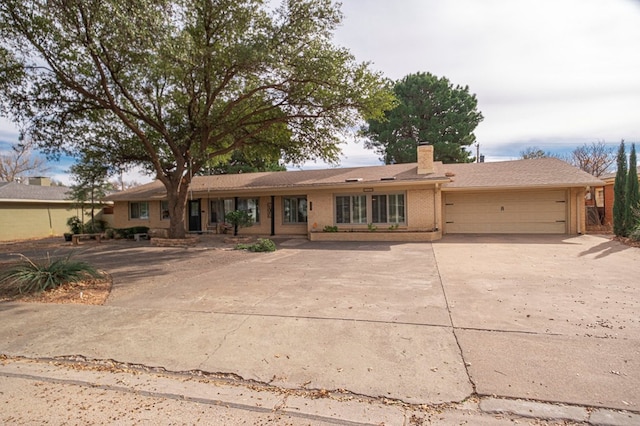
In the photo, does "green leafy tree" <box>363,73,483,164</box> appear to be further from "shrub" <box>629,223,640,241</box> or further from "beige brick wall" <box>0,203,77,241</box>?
"beige brick wall" <box>0,203,77,241</box>

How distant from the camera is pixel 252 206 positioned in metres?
19.3

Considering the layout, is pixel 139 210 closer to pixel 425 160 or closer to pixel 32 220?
pixel 32 220

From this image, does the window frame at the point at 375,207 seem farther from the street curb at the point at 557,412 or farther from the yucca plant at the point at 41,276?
the street curb at the point at 557,412

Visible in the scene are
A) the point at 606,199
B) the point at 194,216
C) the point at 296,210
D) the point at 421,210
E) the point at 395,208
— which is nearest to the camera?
the point at 421,210

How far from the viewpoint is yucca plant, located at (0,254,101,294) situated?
6702mm

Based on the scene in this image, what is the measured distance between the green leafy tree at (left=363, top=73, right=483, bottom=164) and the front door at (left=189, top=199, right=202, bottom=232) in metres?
16.0

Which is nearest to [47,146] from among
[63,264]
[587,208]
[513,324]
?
[63,264]

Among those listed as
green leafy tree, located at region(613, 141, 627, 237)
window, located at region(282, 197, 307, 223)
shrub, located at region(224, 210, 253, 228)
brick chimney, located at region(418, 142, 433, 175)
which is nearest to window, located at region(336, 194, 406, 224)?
brick chimney, located at region(418, 142, 433, 175)

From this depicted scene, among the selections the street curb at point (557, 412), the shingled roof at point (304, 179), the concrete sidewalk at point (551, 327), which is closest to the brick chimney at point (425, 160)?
the shingled roof at point (304, 179)

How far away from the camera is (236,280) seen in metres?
7.70

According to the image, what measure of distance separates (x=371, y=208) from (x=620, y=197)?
34.4ft

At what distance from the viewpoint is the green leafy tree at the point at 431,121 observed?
2809 cm

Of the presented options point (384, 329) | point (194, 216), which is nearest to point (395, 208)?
point (194, 216)

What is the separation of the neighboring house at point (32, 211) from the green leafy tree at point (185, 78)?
9755 millimetres
